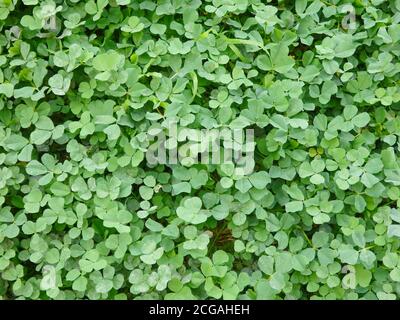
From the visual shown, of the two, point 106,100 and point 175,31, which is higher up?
point 175,31

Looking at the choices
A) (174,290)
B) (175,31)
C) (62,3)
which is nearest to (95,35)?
(62,3)

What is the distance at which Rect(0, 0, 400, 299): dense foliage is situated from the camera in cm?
156

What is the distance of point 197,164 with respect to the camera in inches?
62.3

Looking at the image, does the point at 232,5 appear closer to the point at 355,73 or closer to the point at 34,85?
the point at 355,73

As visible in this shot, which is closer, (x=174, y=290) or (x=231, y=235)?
(x=174, y=290)

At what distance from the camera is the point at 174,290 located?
1.55 meters

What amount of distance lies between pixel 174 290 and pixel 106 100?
59 centimetres

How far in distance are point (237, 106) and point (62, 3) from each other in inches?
24.6

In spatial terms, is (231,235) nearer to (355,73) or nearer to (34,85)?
(355,73)

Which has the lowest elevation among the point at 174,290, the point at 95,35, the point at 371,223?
the point at 174,290

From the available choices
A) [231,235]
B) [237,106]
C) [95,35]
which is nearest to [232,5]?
[237,106]

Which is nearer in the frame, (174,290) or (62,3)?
(174,290)

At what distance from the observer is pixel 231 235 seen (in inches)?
65.4

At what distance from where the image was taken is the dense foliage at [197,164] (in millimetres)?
1556
